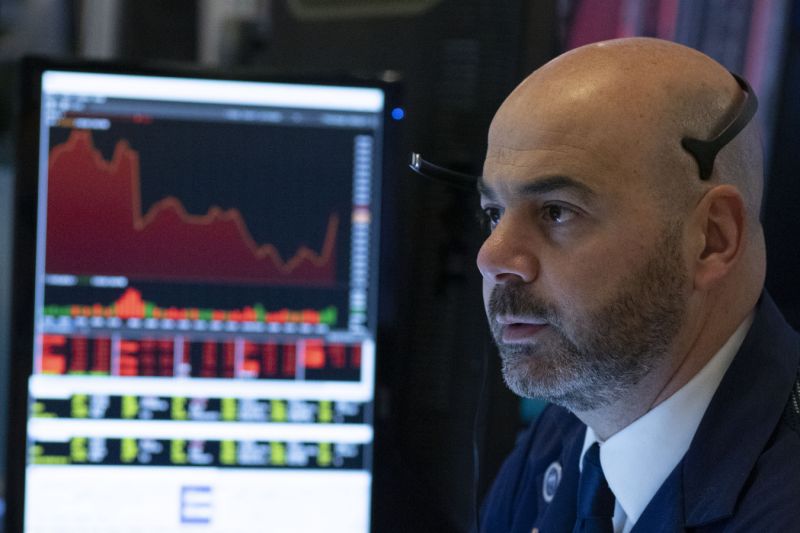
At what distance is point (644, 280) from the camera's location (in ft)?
3.18

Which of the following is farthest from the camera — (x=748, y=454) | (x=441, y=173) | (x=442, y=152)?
(x=442, y=152)

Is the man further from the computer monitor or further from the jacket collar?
the computer monitor

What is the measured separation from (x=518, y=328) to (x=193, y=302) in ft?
1.95

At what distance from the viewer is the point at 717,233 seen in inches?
38.6

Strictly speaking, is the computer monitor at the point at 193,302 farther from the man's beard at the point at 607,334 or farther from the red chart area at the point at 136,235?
the man's beard at the point at 607,334

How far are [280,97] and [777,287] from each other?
2.22 ft

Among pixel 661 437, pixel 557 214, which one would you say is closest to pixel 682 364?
pixel 661 437

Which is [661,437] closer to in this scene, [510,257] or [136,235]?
[510,257]

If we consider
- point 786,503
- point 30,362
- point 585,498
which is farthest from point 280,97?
point 786,503

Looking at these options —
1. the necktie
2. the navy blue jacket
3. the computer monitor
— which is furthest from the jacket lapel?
the computer monitor

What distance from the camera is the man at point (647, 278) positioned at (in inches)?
37.6

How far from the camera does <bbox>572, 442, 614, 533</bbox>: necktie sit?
1028mm

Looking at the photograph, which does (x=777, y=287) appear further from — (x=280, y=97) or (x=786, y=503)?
(x=280, y=97)

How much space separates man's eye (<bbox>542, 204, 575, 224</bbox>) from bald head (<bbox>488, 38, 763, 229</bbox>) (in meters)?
0.06
